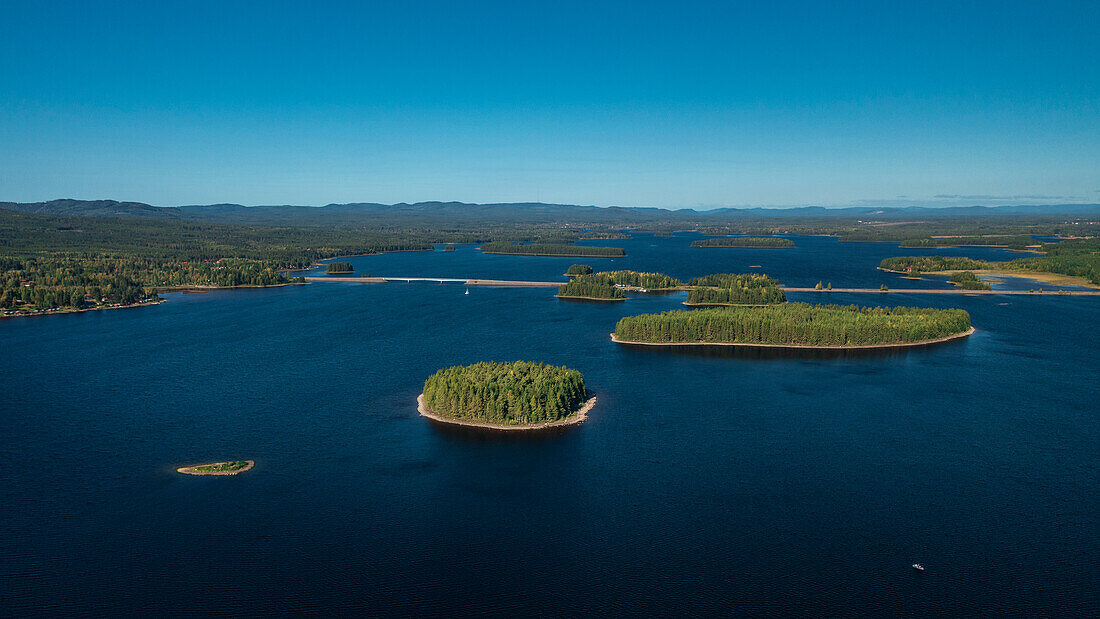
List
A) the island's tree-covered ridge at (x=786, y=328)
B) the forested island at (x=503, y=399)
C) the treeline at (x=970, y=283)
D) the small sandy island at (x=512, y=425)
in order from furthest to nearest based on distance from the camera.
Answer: the treeline at (x=970, y=283)
the island's tree-covered ridge at (x=786, y=328)
the forested island at (x=503, y=399)
the small sandy island at (x=512, y=425)

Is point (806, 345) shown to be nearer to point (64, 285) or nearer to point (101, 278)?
point (64, 285)

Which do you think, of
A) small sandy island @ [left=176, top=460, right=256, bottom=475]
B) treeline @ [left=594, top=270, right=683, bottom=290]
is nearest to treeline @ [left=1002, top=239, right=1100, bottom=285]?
treeline @ [left=594, top=270, right=683, bottom=290]

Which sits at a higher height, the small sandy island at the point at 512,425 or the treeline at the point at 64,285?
the treeline at the point at 64,285

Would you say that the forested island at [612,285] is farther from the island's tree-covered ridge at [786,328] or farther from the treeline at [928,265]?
the treeline at [928,265]

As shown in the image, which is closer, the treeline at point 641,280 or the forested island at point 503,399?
the forested island at point 503,399

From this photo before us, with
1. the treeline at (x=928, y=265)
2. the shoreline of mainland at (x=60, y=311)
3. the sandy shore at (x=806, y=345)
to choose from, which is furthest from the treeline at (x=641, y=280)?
the shoreline of mainland at (x=60, y=311)

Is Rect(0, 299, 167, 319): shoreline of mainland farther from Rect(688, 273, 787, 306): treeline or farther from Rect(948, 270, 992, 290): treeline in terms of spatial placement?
Rect(948, 270, 992, 290): treeline
